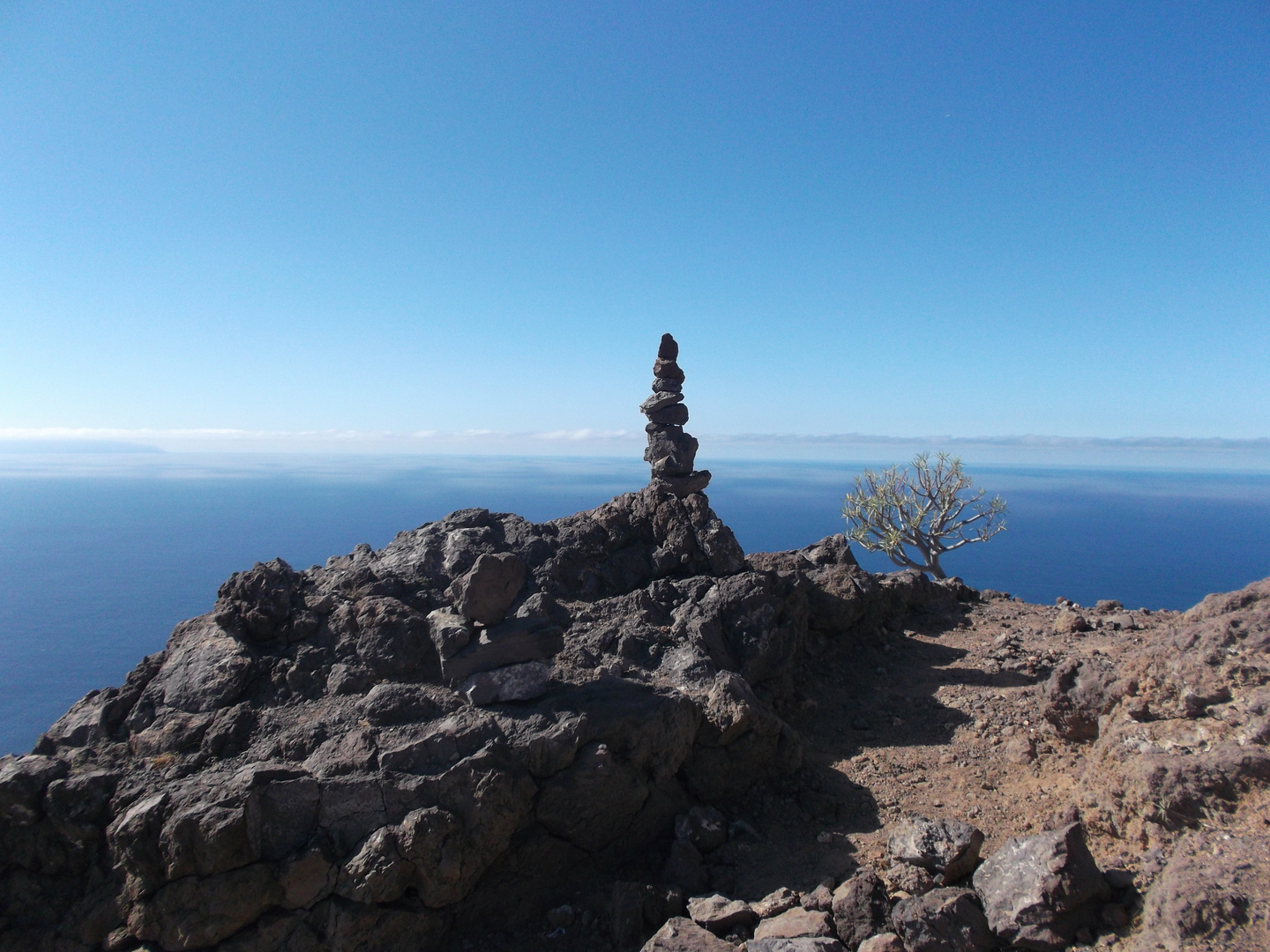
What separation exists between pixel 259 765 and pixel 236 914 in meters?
1.71

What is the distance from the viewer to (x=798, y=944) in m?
6.90

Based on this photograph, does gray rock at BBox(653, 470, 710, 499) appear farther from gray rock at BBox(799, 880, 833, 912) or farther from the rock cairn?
gray rock at BBox(799, 880, 833, 912)

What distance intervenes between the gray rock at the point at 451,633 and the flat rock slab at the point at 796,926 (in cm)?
594

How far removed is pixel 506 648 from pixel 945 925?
22.9 feet

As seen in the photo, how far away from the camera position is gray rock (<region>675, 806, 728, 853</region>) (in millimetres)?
9578

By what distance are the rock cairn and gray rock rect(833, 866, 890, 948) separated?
10.1 m

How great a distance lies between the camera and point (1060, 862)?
6.54 meters

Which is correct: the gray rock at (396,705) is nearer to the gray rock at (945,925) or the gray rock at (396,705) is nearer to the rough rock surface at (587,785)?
the rough rock surface at (587,785)

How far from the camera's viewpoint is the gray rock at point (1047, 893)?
6332mm

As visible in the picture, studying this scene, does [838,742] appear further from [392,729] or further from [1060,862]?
[392,729]

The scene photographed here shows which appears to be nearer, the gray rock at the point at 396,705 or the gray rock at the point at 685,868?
the gray rock at the point at 685,868

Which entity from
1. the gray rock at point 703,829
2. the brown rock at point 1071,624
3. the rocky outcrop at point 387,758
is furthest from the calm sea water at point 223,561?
the brown rock at point 1071,624

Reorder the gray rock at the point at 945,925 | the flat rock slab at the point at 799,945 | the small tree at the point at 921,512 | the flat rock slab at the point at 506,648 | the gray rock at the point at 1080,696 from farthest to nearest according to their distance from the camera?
1. the small tree at the point at 921,512
2. the flat rock slab at the point at 506,648
3. the gray rock at the point at 1080,696
4. the flat rock slab at the point at 799,945
5. the gray rock at the point at 945,925

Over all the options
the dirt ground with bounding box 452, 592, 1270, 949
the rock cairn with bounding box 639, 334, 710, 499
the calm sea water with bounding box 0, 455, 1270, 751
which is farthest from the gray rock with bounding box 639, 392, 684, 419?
the calm sea water with bounding box 0, 455, 1270, 751
